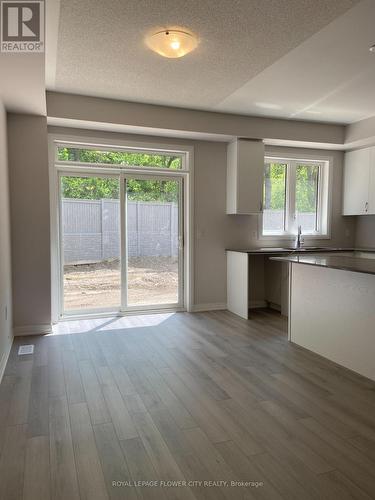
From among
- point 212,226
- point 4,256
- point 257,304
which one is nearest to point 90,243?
point 4,256

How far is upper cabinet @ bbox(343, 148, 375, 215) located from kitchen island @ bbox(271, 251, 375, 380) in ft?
8.00

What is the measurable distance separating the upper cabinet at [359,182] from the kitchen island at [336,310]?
2.44 meters

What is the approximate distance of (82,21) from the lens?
2.55m

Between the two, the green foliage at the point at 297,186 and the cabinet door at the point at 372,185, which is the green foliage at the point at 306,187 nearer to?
the green foliage at the point at 297,186

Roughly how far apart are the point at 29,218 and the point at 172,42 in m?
2.46

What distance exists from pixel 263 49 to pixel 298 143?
2.50 meters

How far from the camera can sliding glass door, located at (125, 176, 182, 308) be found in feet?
16.2

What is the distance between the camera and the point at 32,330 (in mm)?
4094

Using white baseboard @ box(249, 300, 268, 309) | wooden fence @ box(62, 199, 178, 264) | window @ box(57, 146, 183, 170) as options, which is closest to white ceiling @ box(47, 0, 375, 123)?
window @ box(57, 146, 183, 170)

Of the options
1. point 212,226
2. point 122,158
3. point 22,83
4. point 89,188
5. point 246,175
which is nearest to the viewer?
point 22,83

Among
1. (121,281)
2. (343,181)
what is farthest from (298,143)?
(121,281)

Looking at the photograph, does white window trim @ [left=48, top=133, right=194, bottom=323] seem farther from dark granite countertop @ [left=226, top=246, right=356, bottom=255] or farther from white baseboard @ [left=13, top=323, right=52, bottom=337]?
dark granite countertop @ [left=226, top=246, right=356, bottom=255]

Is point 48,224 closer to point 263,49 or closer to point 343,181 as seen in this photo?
point 263,49

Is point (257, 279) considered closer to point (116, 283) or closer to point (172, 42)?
point (116, 283)
